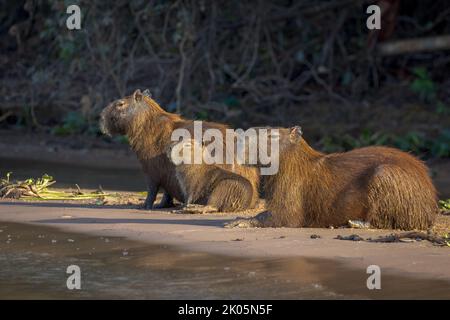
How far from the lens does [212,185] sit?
9.59m

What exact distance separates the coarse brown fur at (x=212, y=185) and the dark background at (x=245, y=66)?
445cm

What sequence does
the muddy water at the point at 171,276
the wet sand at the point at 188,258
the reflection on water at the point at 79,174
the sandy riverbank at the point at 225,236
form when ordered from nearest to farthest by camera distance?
the muddy water at the point at 171,276 < the wet sand at the point at 188,258 < the sandy riverbank at the point at 225,236 < the reflection on water at the point at 79,174

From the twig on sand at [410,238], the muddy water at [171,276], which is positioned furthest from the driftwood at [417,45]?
the muddy water at [171,276]

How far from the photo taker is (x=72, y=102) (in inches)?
602

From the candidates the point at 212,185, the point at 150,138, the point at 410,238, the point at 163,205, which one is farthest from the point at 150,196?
the point at 410,238

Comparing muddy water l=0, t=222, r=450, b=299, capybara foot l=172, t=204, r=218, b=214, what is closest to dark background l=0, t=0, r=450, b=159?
capybara foot l=172, t=204, r=218, b=214

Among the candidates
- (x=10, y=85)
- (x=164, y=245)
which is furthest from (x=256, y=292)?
(x=10, y=85)

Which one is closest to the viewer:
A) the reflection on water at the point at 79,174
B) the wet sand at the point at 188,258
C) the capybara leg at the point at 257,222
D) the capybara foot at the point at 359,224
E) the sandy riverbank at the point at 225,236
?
the wet sand at the point at 188,258

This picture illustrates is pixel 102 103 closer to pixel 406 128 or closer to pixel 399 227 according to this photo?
pixel 406 128

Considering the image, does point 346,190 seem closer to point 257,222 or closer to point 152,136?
point 257,222

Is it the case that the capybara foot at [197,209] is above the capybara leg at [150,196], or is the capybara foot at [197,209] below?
below

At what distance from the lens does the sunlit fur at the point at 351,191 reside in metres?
8.33

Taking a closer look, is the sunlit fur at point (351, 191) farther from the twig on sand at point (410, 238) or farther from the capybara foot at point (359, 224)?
the twig on sand at point (410, 238)

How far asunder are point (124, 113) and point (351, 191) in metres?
2.63
